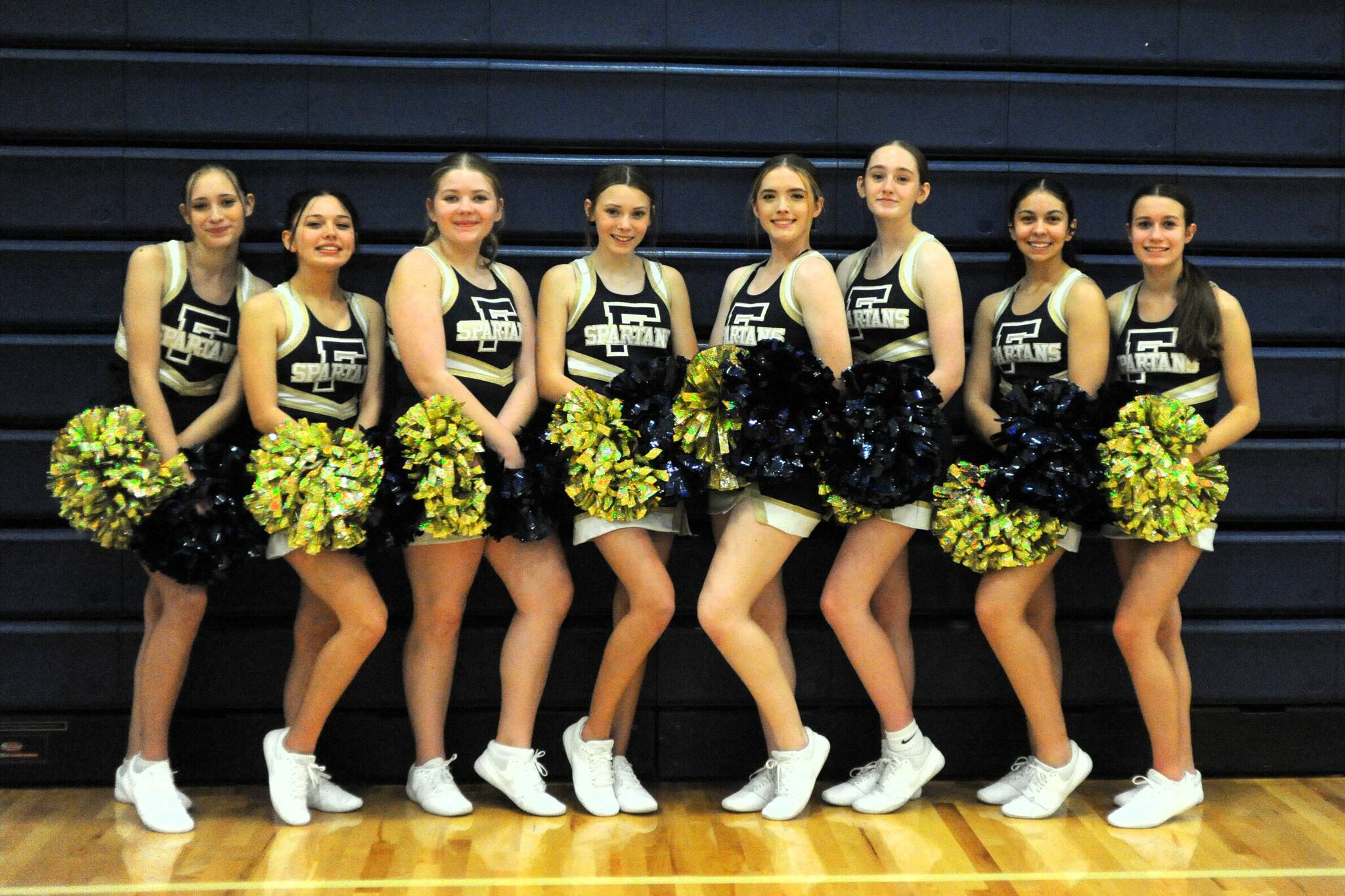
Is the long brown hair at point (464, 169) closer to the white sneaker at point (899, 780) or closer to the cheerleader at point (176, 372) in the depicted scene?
the cheerleader at point (176, 372)

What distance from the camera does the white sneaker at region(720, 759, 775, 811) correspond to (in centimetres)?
358

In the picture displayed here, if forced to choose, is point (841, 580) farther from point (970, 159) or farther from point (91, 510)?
point (91, 510)

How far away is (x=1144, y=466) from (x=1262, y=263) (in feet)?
3.63

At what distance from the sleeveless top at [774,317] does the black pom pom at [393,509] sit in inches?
35.5

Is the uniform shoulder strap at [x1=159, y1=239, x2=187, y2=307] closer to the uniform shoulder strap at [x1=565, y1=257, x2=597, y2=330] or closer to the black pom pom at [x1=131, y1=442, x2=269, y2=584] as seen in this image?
the black pom pom at [x1=131, y1=442, x2=269, y2=584]

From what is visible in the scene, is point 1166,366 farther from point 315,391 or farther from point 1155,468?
point 315,391

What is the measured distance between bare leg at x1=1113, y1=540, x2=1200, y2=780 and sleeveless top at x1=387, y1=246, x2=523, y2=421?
1.76 meters

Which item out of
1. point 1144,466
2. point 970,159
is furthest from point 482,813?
point 970,159

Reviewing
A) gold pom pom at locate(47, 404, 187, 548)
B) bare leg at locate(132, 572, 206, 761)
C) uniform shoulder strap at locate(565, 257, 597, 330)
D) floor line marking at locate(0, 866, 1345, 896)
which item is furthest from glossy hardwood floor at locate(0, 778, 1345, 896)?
uniform shoulder strap at locate(565, 257, 597, 330)

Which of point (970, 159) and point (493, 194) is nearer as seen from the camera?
point (493, 194)

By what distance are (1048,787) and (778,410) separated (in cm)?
128

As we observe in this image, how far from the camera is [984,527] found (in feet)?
11.2

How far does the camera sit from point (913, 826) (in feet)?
11.3

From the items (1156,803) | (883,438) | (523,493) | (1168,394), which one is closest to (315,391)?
(523,493)
